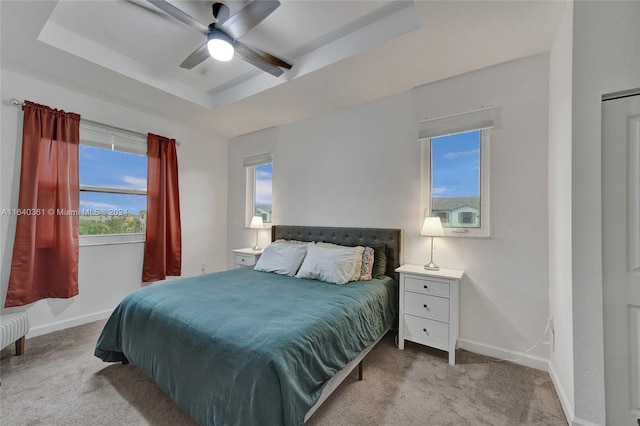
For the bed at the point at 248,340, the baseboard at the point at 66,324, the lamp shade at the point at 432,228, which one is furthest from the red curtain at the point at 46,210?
the lamp shade at the point at 432,228

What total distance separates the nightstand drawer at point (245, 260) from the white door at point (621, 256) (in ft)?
11.1

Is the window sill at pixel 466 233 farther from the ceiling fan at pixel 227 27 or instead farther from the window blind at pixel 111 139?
the window blind at pixel 111 139

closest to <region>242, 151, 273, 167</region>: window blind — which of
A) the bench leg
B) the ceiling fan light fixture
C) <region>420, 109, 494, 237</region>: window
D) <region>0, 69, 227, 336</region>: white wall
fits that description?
<region>0, 69, 227, 336</region>: white wall

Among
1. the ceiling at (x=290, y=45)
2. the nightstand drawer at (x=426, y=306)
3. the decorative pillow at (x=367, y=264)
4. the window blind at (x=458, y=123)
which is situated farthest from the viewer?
the decorative pillow at (x=367, y=264)

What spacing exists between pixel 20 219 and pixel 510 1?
14.7ft

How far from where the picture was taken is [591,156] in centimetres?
150

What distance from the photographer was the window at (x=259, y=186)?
13.7 feet

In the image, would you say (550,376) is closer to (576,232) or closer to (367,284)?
(576,232)

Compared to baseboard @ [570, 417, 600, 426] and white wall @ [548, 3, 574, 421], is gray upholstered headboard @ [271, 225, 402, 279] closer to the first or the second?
white wall @ [548, 3, 574, 421]

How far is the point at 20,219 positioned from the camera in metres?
2.52

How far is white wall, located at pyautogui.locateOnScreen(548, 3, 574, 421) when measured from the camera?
1.60m

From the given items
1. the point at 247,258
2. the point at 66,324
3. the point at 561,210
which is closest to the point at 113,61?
the point at 247,258

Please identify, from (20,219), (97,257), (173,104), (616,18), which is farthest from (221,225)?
(616,18)

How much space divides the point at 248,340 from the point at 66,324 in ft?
9.52
